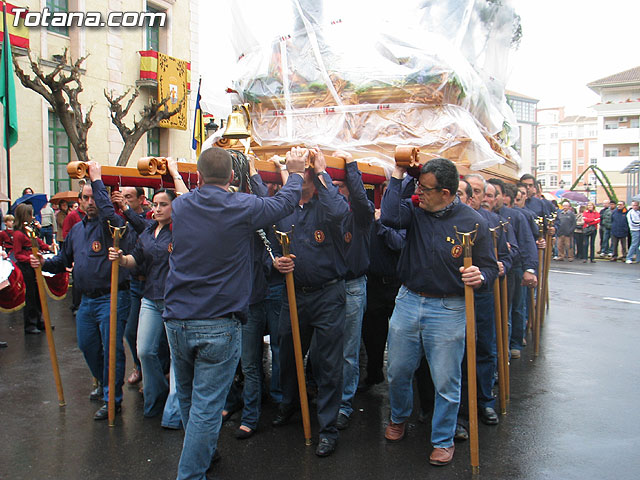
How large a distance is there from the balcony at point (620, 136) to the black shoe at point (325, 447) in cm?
5725

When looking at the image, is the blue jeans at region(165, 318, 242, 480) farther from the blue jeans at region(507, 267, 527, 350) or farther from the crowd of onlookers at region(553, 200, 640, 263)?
the crowd of onlookers at region(553, 200, 640, 263)

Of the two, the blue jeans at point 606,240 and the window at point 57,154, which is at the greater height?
the window at point 57,154

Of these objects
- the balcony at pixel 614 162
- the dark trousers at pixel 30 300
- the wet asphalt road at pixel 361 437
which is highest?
the balcony at pixel 614 162

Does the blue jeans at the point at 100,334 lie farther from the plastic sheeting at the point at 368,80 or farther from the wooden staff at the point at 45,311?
the plastic sheeting at the point at 368,80

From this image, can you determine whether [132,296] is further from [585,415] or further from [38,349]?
[585,415]

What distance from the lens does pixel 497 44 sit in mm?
8766

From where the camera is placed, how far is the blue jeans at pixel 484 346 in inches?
195

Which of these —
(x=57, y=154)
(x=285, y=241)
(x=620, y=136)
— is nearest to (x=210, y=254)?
(x=285, y=241)

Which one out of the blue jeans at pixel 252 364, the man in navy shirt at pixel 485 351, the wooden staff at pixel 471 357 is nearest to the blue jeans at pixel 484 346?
the man in navy shirt at pixel 485 351

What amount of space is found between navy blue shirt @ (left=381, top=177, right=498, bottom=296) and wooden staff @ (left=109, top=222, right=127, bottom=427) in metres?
2.10

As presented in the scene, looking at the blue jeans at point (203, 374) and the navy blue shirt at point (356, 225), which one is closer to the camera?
the blue jeans at point (203, 374)

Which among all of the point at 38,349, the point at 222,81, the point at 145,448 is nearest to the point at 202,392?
the point at 145,448

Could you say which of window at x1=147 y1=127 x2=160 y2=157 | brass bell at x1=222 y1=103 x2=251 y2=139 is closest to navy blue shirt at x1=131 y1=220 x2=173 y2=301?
brass bell at x1=222 y1=103 x2=251 y2=139

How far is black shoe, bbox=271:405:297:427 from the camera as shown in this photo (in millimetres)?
4934
